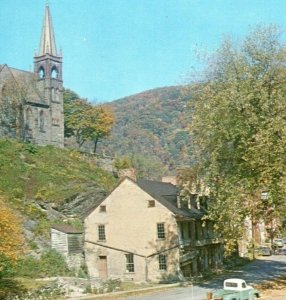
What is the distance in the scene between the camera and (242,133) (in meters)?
36.2

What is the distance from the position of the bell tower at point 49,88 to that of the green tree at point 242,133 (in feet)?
162

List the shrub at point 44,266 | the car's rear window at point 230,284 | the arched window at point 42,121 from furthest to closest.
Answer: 1. the arched window at point 42,121
2. the shrub at point 44,266
3. the car's rear window at point 230,284

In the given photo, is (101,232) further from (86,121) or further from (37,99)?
(86,121)

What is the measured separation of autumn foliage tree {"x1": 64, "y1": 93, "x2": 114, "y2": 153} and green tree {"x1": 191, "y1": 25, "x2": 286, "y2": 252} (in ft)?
205

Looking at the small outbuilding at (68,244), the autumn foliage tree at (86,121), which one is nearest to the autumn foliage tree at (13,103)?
the autumn foliage tree at (86,121)

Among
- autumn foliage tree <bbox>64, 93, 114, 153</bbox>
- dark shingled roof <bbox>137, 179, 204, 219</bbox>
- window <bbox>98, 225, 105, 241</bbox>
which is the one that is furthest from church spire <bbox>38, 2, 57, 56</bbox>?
window <bbox>98, 225, 105, 241</bbox>

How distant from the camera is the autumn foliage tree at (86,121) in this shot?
9969cm

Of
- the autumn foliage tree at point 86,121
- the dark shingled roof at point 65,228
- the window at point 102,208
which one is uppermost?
the autumn foliage tree at point 86,121

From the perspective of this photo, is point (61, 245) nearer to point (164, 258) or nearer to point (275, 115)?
point (164, 258)

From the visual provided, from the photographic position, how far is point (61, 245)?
5281 centimetres

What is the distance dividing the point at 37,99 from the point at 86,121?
604 inches

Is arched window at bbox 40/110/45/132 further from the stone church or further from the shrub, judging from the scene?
the shrub

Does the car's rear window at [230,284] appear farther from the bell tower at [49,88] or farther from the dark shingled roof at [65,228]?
the bell tower at [49,88]

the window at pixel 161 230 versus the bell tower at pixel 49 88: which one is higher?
the bell tower at pixel 49 88
